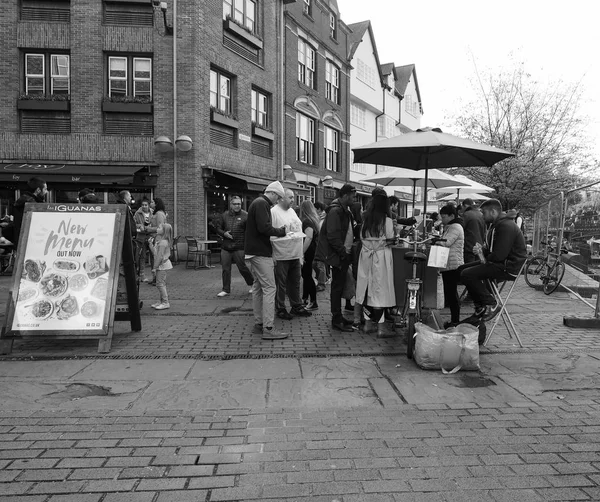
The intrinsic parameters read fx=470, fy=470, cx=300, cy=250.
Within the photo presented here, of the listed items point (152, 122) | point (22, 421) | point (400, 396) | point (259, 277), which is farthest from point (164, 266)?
point (152, 122)

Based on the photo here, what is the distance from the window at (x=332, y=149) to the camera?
24.4m

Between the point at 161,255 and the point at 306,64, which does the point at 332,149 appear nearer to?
the point at 306,64

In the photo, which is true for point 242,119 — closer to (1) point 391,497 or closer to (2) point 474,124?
(2) point 474,124

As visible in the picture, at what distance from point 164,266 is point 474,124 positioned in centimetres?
1828

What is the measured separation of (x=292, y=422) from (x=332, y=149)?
74.3 ft

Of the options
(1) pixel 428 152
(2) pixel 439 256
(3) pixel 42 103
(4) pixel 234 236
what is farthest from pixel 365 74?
(2) pixel 439 256


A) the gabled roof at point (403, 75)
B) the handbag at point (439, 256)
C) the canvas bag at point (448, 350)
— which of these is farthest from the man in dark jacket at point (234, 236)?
the gabled roof at point (403, 75)

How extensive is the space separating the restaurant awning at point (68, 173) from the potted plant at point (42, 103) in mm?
1744

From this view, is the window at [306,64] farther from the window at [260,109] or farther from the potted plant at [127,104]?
the potted plant at [127,104]

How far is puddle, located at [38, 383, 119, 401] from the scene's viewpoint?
3.98 metres

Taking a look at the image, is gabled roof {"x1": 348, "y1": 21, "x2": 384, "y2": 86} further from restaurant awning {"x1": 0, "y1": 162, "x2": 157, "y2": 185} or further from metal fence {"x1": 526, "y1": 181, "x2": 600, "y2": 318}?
metal fence {"x1": 526, "y1": 181, "x2": 600, "y2": 318}

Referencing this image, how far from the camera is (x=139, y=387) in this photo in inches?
166

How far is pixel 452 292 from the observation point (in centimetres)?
640

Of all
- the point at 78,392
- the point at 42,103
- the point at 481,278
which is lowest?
the point at 78,392
